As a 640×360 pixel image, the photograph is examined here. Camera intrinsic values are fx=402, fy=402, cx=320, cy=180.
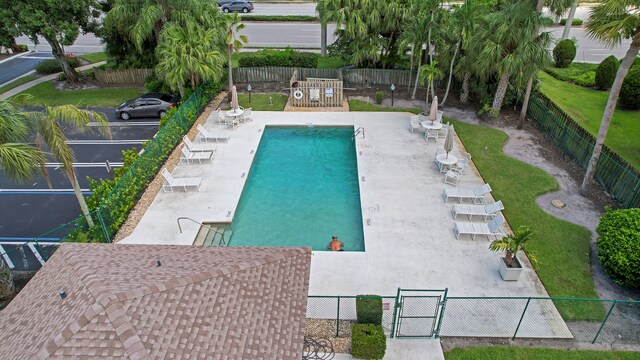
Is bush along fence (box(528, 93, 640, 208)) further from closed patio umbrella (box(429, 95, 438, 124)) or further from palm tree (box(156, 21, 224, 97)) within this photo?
palm tree (box(156, 21, 224, 97))

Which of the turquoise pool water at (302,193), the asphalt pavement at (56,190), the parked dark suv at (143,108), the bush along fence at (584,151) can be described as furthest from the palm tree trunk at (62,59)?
the bush along fence at (584,151)

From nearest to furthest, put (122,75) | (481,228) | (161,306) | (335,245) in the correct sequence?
(161,306) < (335,245) < (481,228) < (122,75)

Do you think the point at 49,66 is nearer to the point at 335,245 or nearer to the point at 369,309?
the point at 335,245

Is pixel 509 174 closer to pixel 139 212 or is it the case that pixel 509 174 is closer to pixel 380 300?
pixel 380 300

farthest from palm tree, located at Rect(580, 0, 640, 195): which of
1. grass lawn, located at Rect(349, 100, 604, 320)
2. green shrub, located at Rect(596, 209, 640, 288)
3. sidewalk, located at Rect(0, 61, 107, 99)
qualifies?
sidewalk, located at Rect(0, 61, 107, 99)

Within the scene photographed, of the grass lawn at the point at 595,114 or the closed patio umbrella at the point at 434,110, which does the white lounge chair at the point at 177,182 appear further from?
the grass lawn at the point at 595,114

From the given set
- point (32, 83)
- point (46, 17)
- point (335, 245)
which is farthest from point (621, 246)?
point (32, 83)

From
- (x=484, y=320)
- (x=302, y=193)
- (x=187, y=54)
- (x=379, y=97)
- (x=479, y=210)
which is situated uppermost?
(x=187, y=54)
